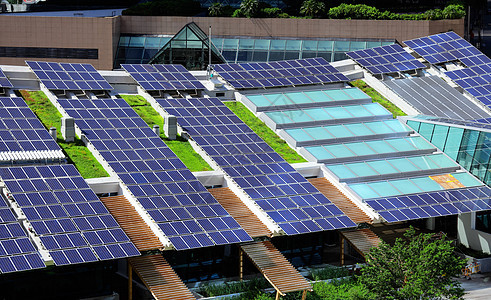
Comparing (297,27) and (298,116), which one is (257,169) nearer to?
(298,116)

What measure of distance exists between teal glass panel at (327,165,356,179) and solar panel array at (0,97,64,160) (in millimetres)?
22531

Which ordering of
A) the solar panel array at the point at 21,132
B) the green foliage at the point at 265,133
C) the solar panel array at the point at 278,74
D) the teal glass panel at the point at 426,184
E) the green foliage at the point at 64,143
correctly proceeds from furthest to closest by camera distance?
the solar panel array at the point at 278,74 < the green foliage at the point at 265,133 < the teal glass panel at the point at 426,184 < the green foliage at the point at 64,143 < the solar panel array at the point at 21,132

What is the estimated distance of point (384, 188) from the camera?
75.7 metres

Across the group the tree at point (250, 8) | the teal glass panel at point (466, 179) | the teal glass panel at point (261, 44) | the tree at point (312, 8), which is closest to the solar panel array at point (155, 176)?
the teal glass panel at point (466, 179)

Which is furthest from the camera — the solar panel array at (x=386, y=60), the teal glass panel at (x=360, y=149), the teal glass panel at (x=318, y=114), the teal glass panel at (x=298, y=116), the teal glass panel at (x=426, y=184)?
the solar panel array at (x=386, y=60)

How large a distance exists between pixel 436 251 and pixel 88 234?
23706 mm

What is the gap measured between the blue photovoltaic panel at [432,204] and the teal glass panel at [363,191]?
0.88 meters

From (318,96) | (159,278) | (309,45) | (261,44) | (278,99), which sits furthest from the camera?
(261,44)

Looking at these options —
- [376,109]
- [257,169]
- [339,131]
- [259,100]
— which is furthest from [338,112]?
[257,169]

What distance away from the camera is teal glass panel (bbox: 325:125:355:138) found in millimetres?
82188

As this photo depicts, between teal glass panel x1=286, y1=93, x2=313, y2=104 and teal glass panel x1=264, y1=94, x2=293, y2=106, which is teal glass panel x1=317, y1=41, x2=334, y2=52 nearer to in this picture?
teal glass panel x1=286, y1=93, x2=313, y2=104

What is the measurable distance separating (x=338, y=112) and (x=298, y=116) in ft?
14.1

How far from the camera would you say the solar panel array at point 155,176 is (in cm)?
6406

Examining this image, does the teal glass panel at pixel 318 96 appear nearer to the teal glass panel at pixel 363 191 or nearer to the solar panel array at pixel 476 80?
the teal glass panel at pixel 363 191
